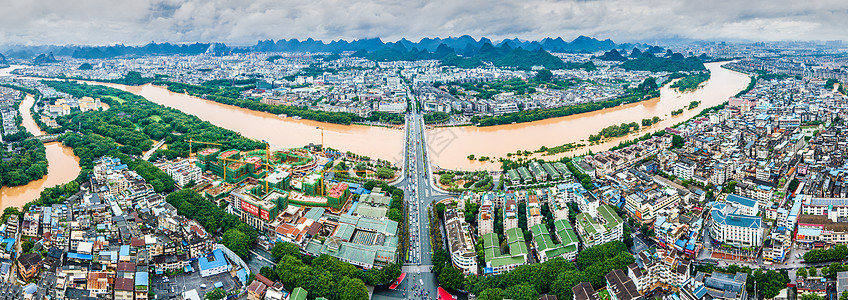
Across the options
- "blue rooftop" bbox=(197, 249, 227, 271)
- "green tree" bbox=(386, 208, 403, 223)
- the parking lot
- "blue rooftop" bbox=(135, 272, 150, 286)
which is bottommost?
the parking lot

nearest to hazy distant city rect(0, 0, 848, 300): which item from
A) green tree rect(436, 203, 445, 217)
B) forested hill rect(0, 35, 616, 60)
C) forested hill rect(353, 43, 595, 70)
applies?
green tree rect(436, 203, 445, 217)

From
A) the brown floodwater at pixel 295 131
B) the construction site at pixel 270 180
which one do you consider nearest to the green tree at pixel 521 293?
the construction site at pixel 270 180

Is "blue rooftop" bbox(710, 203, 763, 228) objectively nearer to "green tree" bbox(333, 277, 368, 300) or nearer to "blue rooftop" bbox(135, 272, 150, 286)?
"green tree" bbox(333, 277, 368, 300)

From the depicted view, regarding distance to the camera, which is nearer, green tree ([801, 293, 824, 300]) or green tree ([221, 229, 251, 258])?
green tree ([801, 293, 824, 300])

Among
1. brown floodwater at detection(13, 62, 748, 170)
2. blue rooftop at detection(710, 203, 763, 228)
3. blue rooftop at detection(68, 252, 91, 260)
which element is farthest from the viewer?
brown floodwater at detection(13, 62, 748, 170)

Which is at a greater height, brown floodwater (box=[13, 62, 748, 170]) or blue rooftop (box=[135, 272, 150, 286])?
brown floodwater (box=[13, 62, 748, 170])

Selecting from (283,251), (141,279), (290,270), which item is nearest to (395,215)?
(283,251)

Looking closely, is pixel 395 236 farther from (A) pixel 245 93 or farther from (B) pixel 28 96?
(B) pixel 28 96

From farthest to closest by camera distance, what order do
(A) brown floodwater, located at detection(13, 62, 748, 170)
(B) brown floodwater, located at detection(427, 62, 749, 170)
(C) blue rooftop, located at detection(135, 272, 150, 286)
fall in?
(A) brown floodwater, located at detection(13, 62, 748, 170), (B) brown floodwater, located at detection(427, 62, 749, 170), (C) blue rooftop, located at detection(135, 272, 150, 286)
